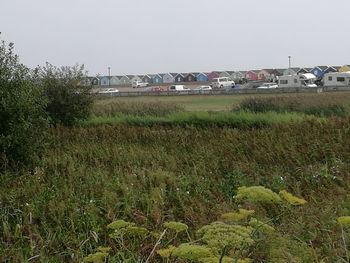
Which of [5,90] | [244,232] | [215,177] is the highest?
[5,90]

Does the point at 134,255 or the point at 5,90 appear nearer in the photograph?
the point at 134,255

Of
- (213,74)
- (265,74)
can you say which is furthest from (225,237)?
(213,74)

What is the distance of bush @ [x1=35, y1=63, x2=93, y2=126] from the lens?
74.3 feet

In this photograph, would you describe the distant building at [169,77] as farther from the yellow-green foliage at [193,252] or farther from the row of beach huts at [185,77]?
the yellow-green foliage at [193,252]

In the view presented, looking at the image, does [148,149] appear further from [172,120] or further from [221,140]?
[172,120]

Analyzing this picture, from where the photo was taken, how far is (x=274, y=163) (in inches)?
494

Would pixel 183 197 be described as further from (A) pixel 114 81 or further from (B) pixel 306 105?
(A) pixel 114 81

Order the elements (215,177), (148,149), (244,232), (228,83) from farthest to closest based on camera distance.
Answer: (228,83) < (148,149) < (215,177) < (244,232)

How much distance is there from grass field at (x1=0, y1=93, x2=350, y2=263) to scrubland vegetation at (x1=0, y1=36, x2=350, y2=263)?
0.8 inches

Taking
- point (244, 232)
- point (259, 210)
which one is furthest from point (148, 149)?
point (244, 232)

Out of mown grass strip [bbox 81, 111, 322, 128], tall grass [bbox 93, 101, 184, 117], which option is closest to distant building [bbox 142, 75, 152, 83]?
tall grass [bbox 93, 101, 184, 117]

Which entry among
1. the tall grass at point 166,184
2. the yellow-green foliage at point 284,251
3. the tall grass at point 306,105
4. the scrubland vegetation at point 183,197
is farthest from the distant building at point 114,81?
the yellow-green foliage at point 284,251

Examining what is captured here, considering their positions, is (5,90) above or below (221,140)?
above

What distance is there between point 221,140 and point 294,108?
45.6 ft
